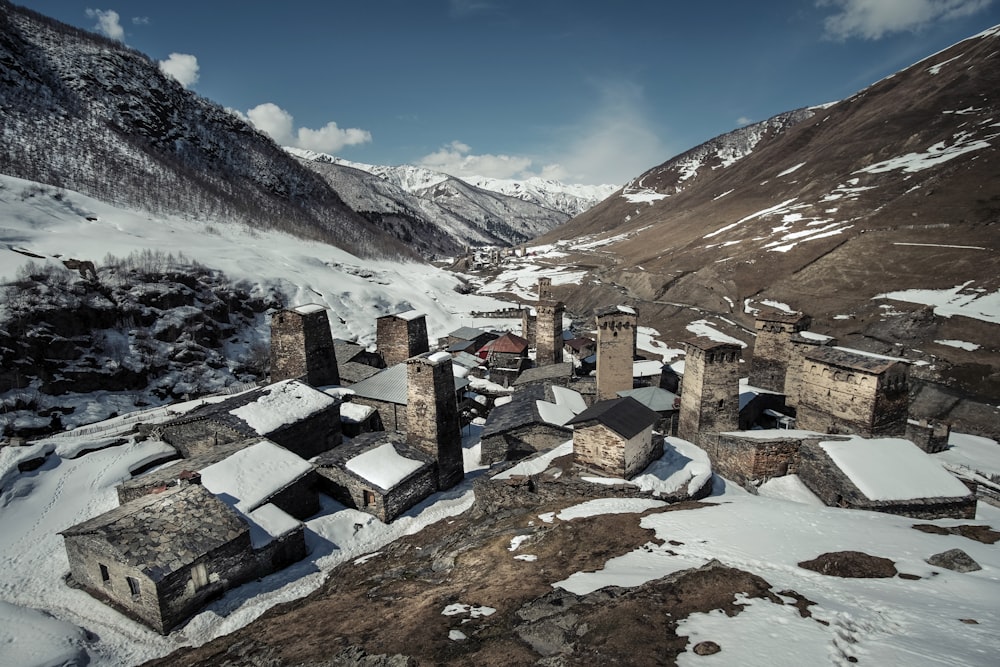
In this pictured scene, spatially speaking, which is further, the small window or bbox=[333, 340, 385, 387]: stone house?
bbox=[333, 340, 385, 387]: stone house

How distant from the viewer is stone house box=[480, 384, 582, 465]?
70.9ft

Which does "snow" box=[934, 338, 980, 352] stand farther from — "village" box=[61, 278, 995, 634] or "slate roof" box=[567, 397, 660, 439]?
"slate roof" box=[567, 397, 660, 439]

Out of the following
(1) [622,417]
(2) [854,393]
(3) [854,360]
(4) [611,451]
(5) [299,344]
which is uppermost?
(5) [299,344]

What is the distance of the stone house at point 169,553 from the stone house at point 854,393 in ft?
70.3

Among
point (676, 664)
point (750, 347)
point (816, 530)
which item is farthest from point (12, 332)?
point (750, 347)

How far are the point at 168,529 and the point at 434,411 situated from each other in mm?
9368

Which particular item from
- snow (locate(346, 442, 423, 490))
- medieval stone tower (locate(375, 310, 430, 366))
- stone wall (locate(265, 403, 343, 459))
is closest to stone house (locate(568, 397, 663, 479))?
snow (locate(346, 442, 423, 490))

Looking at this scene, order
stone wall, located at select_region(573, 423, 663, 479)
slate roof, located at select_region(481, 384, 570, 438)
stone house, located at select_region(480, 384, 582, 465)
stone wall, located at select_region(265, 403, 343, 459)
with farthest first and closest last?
slate roof, located at select_region(481, 384, 570, 438) → stone house, located at select_region(480, 384, 582, 465) → stone wall, located at select_region(265, 403, 343, 459) → stone wall, located at select_region(573, 423, 663, 479)

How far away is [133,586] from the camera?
12008mm

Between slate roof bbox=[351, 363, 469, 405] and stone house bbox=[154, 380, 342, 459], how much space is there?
281 centimetres

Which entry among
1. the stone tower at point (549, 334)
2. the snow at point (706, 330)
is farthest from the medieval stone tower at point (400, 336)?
the snow at point (706, 330)

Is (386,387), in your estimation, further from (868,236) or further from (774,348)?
(868,236)

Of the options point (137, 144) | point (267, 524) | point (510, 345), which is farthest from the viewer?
point (137, 144)

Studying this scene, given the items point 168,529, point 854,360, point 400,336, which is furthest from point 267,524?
point 854,360
